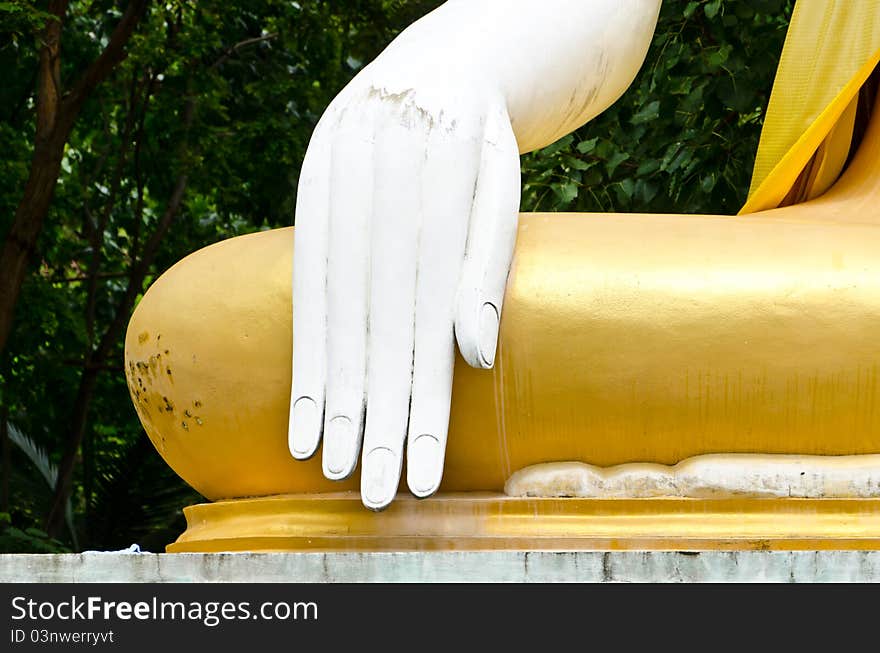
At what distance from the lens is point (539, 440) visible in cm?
356

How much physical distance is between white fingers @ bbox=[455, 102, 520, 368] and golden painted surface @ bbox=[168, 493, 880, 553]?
0.34 m

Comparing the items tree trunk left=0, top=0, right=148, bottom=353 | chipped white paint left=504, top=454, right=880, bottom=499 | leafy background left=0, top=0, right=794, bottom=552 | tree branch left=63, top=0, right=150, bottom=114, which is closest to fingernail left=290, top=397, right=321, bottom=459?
chipped white paint left=504, top=454, right=880, bottom=499

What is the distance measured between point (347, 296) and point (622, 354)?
0.60 meters

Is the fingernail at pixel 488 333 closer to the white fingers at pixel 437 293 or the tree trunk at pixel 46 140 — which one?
the white fingers at pixel 437 293

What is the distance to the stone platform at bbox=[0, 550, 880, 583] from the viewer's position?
3.07 metres

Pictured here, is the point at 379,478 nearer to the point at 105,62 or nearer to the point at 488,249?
the point at 488,249

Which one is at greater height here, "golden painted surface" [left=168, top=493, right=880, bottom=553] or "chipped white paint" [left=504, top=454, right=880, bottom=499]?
"chipped white paint" [left=504, top=454, right=880, bottom=499]

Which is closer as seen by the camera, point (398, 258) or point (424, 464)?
point (424, 464)

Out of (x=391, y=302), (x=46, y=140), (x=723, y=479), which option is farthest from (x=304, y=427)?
(x=46, y=140)

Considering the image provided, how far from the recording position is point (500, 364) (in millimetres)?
3539

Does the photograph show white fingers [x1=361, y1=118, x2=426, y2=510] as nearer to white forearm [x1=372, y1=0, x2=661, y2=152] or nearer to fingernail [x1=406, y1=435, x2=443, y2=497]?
fingernail [x1=406, y1=435, x2=443, y2=497]

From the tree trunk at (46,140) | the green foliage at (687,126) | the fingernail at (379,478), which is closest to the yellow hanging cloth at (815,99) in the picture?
the fingernail at (379,478)

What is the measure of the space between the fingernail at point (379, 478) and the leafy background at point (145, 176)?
387cm

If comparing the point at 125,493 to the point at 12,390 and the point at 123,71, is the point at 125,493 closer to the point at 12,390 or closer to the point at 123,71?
the point at 12,390
